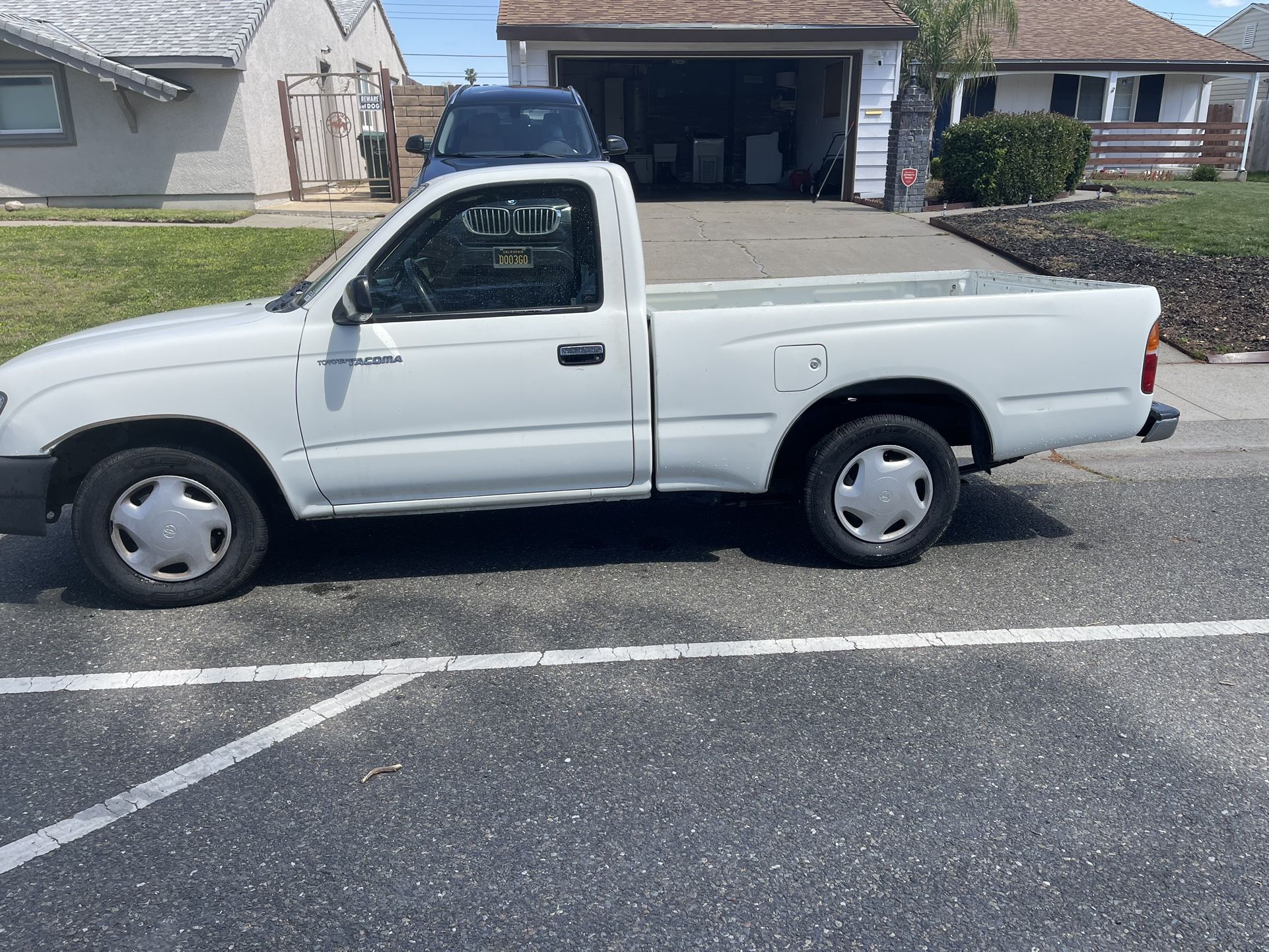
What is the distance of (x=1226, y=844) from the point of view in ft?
9.94

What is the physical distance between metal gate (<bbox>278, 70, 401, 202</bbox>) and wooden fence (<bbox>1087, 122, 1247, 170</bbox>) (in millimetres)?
15862

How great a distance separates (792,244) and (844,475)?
9.69 m

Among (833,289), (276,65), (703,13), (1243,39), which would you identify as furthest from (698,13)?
(1243,39)

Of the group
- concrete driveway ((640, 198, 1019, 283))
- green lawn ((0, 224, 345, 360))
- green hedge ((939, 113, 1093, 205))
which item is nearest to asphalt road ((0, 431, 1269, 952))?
green lawn ((0, 224, 345, 360))

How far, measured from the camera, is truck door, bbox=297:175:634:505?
4.54 metres

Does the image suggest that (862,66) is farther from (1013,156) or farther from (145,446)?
(145,446)

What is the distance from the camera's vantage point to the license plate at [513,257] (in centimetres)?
462

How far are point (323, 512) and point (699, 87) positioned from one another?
22.1m

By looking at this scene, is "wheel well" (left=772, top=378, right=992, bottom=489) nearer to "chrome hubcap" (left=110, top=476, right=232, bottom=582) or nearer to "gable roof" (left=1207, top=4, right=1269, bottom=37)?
"chrome hubcap" (left=110, top=476, right=232, bottom=582)

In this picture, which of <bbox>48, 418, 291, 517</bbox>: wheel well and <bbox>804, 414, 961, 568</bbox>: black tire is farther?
<bbox>804, 414, 961, 568</bbox>: black tire

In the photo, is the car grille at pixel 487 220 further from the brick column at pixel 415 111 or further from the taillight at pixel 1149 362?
the brick column at pixel 415 111

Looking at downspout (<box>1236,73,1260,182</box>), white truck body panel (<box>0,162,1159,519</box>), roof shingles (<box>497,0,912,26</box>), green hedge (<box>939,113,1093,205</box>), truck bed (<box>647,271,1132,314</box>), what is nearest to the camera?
white truck body panel (<box>0,162,1159,519</box>)

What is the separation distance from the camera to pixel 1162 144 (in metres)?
25.7

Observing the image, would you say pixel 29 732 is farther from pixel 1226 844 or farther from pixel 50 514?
pixel 1226 844
